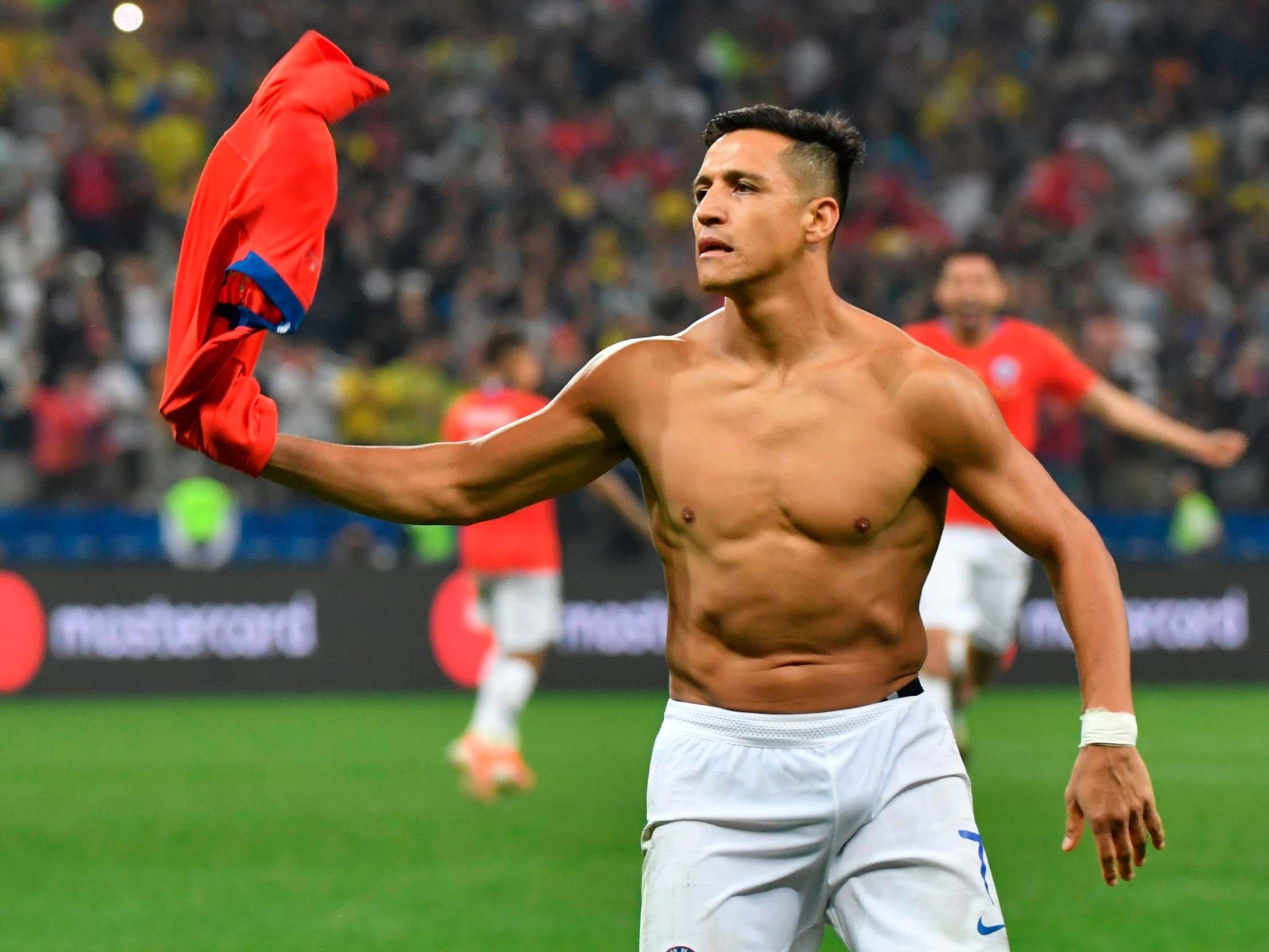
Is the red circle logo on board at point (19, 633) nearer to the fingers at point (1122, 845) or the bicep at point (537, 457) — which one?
the bicep at point (537, 457)

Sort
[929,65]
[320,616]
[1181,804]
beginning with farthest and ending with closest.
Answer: [929,65] → [320,616] → [1181,804]

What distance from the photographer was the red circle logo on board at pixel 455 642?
1662 cm

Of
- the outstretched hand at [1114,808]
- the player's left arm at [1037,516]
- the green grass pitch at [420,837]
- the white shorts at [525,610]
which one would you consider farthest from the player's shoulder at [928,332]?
the outstretched hand at [1114,808]

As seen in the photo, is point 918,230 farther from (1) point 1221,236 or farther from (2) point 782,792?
(2) point 782,792

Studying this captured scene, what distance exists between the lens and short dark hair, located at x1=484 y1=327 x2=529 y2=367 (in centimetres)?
1200

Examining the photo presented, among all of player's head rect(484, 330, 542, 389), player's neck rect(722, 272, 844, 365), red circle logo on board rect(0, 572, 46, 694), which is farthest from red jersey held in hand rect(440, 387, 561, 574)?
player's neck rect(722, 272, 844, 365)

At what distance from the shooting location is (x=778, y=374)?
14.4 ft

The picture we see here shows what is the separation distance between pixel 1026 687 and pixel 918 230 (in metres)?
6.60

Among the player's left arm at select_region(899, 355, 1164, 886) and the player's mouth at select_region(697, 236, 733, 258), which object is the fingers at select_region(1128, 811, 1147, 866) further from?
the player's mouth at select_region(697, 236, 733, 258)

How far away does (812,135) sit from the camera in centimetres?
439

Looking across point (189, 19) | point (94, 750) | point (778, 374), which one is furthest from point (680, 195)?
point (778, 374)

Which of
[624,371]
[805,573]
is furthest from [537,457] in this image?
[805,573]

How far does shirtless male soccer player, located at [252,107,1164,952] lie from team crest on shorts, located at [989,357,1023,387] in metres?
5.31

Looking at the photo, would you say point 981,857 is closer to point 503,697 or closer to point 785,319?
point 785,319
